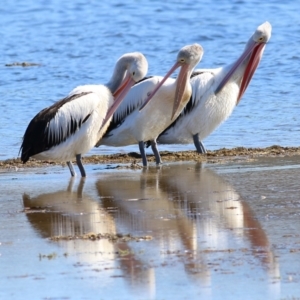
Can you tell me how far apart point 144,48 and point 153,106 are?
39.5ft

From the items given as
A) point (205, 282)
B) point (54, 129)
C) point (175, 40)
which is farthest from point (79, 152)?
point (175, 40)

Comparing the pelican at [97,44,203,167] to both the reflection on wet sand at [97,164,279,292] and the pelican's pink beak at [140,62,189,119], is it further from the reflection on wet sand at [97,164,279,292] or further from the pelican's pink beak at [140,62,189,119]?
the reflection on wet sand at [97,164,279,292]

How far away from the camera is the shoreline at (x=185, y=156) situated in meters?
11.3

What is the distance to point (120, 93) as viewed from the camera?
1068 cm

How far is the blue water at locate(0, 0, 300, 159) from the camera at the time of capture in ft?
47.4

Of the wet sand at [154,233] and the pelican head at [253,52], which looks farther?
the pelican head at [253,52]

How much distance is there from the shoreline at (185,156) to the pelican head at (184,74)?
788mm

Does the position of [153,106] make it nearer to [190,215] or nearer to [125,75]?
[125,75]

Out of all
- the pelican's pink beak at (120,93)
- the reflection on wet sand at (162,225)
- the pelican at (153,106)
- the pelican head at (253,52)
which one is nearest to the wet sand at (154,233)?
the reflection on wet sand at (162,225)

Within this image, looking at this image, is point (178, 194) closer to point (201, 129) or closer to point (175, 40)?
point (201, 129)

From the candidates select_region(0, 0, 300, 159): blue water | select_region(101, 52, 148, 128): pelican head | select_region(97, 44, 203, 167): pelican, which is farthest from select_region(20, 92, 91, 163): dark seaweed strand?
select_region(0, 0, 300, 159): blue water

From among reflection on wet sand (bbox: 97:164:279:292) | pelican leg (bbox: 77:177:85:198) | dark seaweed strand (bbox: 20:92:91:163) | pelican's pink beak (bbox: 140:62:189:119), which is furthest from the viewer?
pelican's pink beak (bbox: 140:62:189:119)

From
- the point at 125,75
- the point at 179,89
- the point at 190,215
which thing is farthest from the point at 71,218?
the point at 179,89

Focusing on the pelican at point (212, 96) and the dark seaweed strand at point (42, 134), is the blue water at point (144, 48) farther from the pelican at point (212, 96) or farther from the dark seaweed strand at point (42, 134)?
the dark seaweed strand at point (42, 134)
